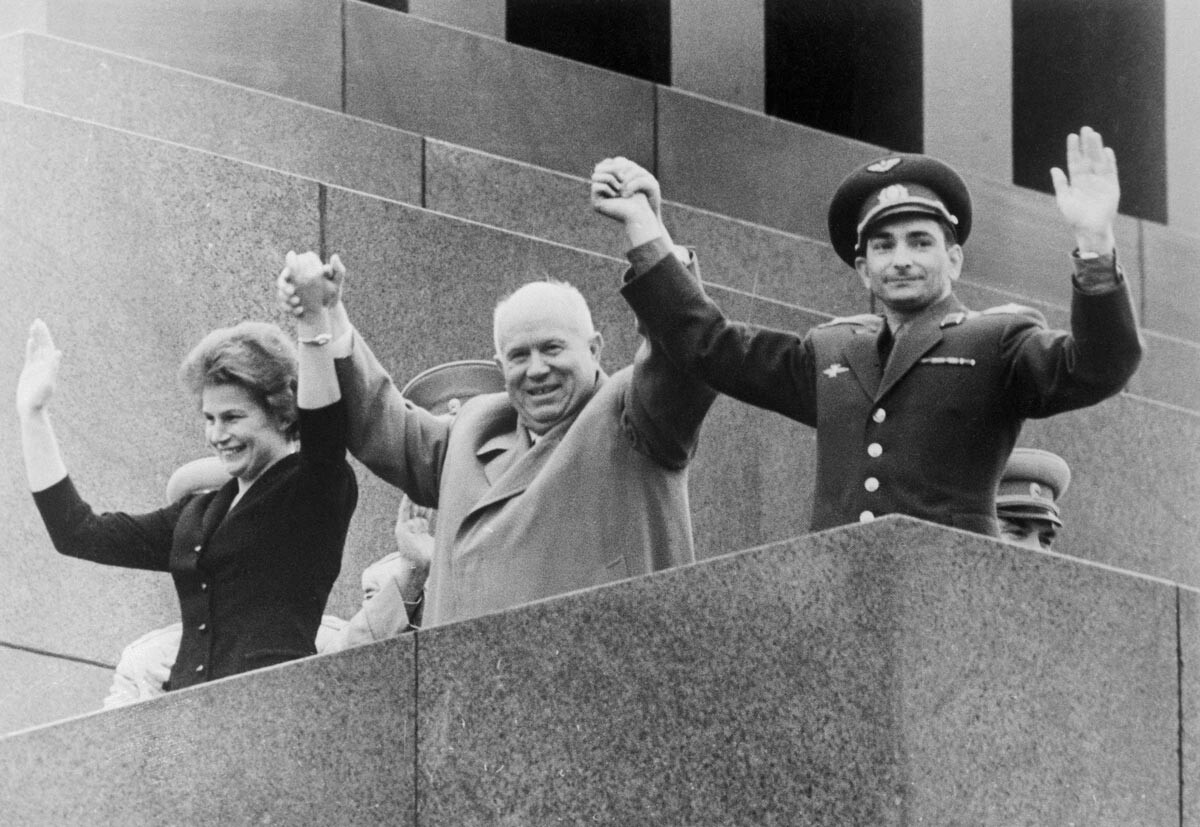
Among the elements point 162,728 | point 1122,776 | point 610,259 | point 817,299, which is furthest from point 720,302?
point 1122,776

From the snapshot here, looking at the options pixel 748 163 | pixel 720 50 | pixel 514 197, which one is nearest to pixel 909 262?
pixel 514 197

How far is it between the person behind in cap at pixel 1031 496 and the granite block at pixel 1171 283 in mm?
6064

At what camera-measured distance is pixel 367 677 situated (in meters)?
9.52

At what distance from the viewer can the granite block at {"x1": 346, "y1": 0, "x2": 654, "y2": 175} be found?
15711 millimetres

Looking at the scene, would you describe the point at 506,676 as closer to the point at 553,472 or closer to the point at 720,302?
the point at 553,472

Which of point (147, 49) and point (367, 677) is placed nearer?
point (367, 677)

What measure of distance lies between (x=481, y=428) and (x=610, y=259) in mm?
3667

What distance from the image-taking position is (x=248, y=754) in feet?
31.7

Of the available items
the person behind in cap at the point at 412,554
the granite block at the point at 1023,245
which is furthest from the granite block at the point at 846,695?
the granite block at the point at 1023,245

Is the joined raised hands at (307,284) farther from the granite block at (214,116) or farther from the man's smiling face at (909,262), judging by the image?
the granite block at (214,116)

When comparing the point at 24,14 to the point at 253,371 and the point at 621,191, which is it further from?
the point at 621,191

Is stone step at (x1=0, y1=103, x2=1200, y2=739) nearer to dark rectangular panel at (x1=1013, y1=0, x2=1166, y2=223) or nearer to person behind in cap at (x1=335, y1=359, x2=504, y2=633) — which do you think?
person behind in cap at (x1=335, y1=359, x2=504, y2=633)

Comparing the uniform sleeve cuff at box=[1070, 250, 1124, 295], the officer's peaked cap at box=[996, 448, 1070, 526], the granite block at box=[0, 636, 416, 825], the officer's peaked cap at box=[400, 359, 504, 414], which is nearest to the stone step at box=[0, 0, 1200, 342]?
the officer's peaked cap at box=[400, 359, 504, 414]

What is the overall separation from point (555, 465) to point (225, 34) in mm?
5778
